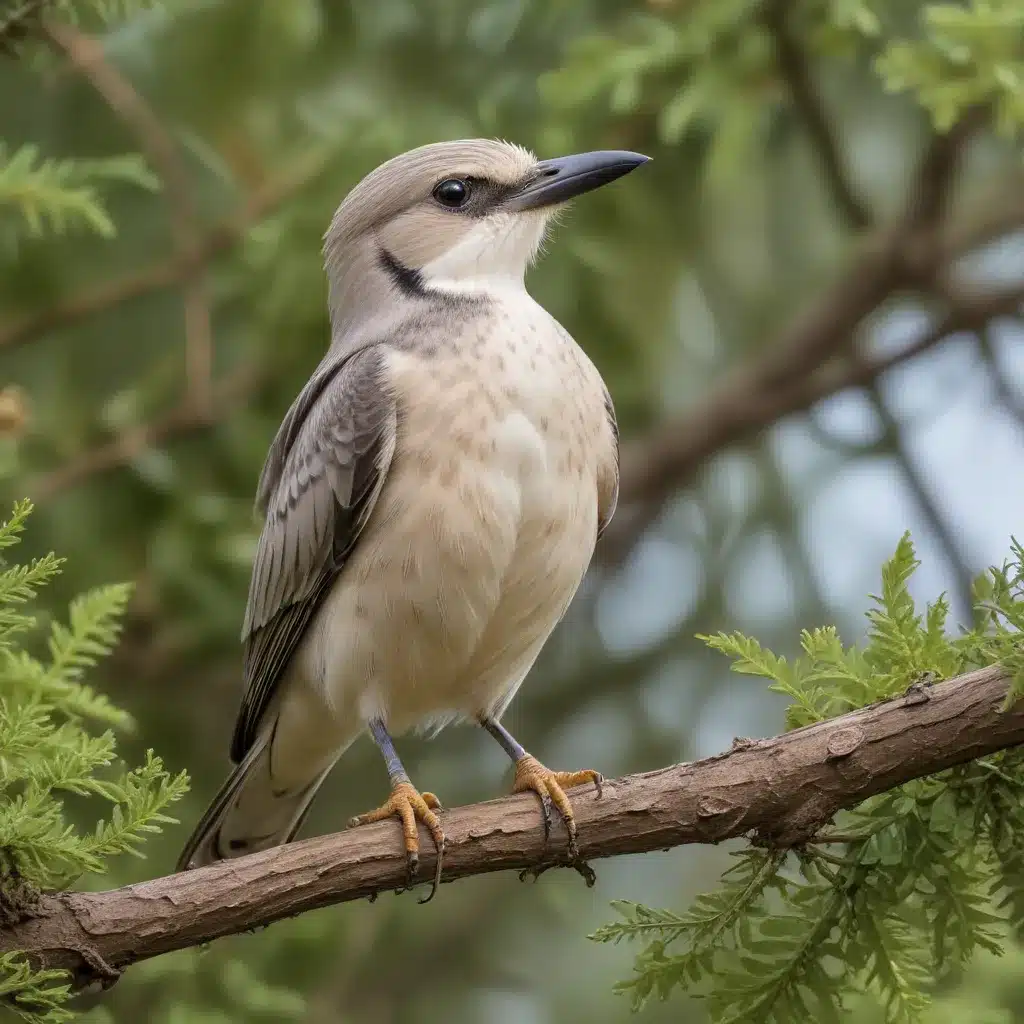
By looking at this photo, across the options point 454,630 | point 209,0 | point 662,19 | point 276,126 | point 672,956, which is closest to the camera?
point 672,956

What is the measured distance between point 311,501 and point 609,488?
0.86m

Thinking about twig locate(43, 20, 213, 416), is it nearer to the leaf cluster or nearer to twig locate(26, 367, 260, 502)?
twig locate(26, 367, 260, 502)

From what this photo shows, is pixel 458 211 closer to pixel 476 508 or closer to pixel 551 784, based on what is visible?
pixel 476 508

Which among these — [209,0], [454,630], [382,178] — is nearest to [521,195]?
[382,178]

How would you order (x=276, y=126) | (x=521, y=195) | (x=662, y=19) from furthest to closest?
(x=276, y=126) → (x=662, y=19) → (x=521, y=195)

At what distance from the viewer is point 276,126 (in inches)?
234

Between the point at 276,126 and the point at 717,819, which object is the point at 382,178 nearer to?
the point at 276,126

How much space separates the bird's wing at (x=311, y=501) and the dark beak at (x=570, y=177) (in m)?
0.70

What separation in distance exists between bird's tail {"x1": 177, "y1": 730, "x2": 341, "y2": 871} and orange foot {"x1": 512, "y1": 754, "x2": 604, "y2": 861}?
94 cm

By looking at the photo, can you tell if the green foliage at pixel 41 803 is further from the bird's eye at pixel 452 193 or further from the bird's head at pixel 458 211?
the bird's eye at pixel 452 193

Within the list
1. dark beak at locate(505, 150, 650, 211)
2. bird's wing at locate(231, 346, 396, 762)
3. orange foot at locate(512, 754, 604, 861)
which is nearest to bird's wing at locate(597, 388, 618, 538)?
dark beak at locate(505, 150, 650, 211)

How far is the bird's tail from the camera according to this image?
4.53m

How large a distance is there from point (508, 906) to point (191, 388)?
93.4 inches

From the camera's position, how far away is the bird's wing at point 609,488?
4.46m
